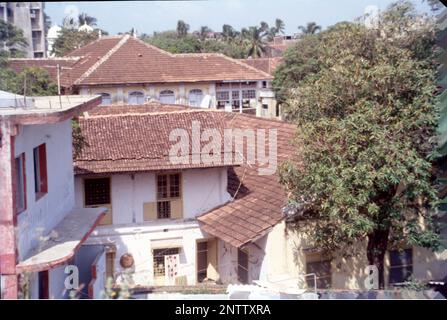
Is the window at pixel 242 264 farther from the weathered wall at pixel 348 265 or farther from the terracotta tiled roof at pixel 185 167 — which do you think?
the weathered wall at pixel 348 265

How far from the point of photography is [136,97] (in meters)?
6.33

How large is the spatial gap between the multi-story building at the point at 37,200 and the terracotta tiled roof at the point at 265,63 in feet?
11.7

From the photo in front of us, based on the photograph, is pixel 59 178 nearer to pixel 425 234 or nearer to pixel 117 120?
pixel 117 120

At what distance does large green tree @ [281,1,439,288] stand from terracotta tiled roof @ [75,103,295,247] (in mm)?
646

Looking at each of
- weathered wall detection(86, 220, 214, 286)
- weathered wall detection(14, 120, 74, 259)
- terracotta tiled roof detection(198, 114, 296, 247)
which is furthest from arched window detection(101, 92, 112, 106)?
weathered wall detection(14, 120, 74, 259)

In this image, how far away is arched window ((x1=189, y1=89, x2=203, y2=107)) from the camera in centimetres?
651

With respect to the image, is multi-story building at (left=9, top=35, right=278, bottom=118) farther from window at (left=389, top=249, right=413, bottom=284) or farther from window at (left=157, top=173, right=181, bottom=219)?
window at (left=389, top=249, right=413, bottom=284)

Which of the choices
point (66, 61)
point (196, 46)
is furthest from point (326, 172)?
point (66, 61)

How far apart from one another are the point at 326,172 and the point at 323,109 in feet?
1.70

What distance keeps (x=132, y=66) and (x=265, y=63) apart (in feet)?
7.73


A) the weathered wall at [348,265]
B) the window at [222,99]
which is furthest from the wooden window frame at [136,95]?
the weathered wall at [348,265]

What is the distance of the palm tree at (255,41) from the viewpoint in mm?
5380

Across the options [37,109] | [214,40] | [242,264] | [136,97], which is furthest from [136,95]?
[37,109]

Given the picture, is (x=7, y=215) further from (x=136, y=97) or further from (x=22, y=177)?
(x=136, y=97)
